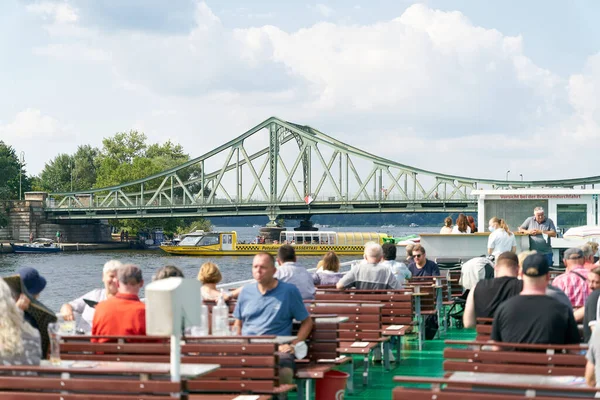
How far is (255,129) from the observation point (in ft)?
352

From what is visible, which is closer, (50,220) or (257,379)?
(257,379)

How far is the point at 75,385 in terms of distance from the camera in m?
4.61

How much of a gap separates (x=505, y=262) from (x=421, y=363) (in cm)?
302

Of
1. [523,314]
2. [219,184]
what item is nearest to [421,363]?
[523,314]

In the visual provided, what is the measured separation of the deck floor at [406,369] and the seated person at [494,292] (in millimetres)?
1179

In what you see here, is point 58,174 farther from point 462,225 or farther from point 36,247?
point 462,225

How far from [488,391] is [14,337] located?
84.8 inches

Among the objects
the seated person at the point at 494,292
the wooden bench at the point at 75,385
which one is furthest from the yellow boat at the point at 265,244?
the wooden bench at the point at 75,385

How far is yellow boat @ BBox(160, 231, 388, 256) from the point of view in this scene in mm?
76500

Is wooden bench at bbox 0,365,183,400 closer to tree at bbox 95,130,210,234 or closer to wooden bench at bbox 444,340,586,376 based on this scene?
wooden bench at bbox 444,340,586,376

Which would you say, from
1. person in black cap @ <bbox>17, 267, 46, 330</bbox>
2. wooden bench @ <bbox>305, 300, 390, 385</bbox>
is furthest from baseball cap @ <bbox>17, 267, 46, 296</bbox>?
wooden bench @ <bbox>305, 300, 390, 385</bbox>

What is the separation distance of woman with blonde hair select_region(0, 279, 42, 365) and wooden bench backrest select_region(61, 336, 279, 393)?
0.66 meters

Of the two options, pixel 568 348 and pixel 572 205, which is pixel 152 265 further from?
pixel 568 348

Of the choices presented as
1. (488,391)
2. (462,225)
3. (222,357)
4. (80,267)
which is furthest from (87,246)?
(488,391)
